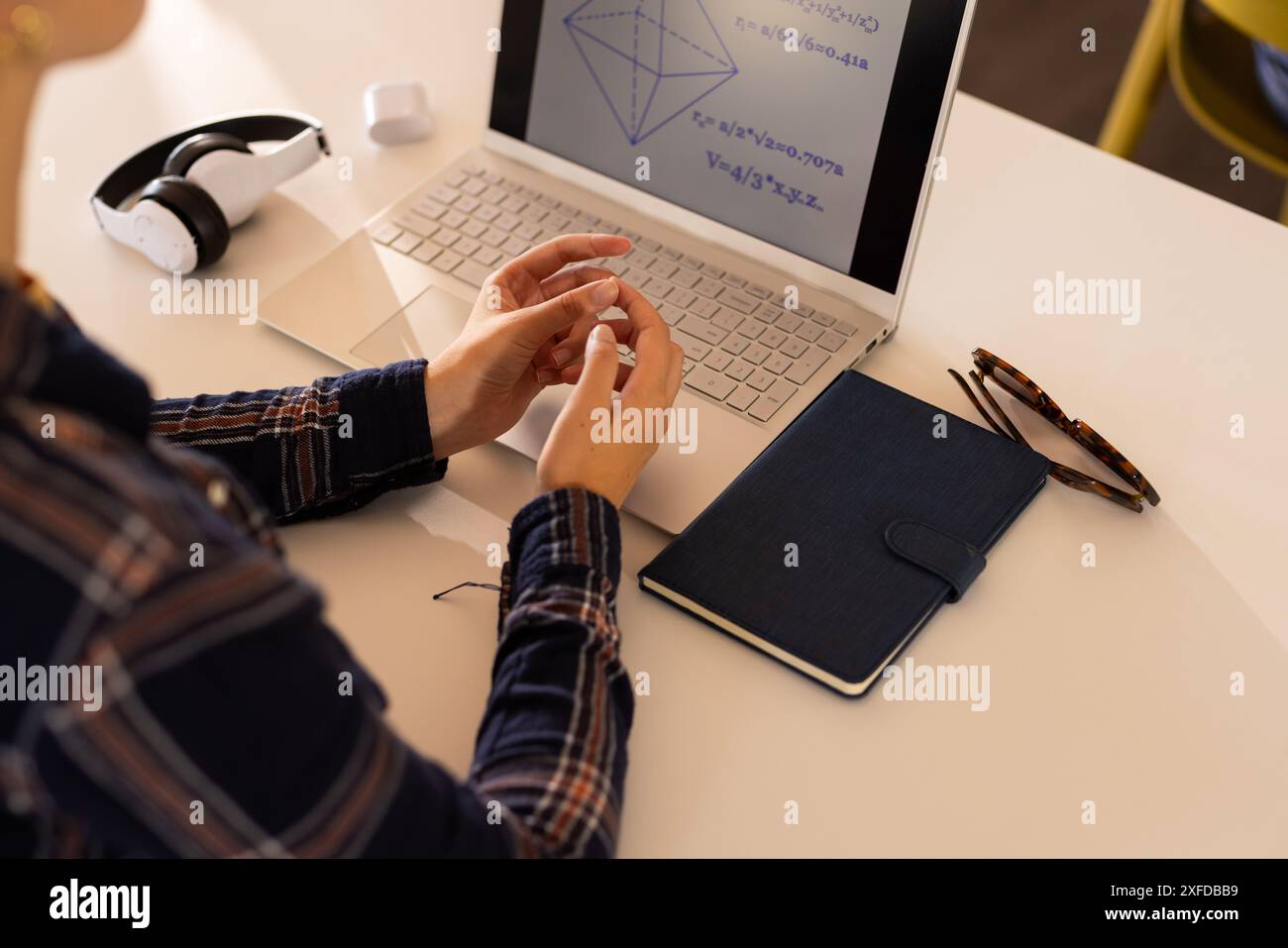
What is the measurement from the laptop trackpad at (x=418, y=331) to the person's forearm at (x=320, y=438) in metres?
0.11

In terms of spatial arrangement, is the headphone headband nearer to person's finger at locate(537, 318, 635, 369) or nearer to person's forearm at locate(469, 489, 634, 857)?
person's finger at locate(537, 318, 635, 369)

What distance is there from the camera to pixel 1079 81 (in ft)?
8.93

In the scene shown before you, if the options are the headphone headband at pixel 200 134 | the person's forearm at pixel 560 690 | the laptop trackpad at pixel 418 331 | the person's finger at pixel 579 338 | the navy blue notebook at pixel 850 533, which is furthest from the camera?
the headphone headband at pixel 200 134

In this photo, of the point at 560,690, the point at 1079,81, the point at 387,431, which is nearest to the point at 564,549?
the point at 560,690

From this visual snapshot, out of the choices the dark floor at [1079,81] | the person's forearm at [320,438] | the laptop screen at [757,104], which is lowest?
the dark floor at [1079,81]

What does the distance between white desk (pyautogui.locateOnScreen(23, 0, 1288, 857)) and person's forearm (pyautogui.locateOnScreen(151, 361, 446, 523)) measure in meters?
0.03

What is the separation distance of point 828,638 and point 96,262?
758 millimetres

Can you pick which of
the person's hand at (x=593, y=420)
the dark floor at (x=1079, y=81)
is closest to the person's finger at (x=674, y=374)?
the person's hand at (x=593, y=420)

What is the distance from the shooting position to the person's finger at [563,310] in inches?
36.7

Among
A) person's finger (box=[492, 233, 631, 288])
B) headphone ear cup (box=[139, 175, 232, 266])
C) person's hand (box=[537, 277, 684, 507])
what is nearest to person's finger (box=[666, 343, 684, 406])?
person's hand (box=[537, 277, 684, 507])

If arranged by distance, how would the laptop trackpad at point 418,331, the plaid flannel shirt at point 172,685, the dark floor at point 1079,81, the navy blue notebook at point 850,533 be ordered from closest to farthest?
the plaid flannel shirt at point 172,685 → the navy blue notebook at point 850,533 → the laptop trackpad at point 418,331 → the dark floor at point 1079,81

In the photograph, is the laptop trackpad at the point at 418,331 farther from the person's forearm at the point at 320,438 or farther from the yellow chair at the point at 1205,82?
the yellow chair at the point at 1205,82

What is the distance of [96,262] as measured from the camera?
3.84 ft
